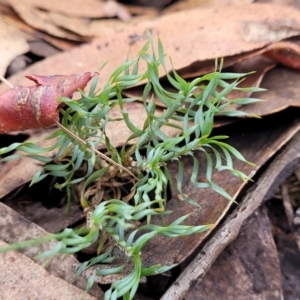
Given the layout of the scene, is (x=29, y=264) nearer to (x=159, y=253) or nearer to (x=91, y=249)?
(x=91, y=249)

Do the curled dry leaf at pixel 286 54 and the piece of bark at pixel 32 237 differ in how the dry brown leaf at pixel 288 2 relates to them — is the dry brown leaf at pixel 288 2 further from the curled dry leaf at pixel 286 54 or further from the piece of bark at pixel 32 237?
the piece of bark at pixel 32 237

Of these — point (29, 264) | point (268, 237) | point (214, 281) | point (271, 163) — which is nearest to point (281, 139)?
point (271, 163)

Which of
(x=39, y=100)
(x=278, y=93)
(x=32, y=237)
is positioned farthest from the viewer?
(x=278, y=93)

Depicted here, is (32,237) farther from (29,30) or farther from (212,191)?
(29,30)

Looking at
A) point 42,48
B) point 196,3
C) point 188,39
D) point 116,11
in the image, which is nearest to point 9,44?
point 42,48

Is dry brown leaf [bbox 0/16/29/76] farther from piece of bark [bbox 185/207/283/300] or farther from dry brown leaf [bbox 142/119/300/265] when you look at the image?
piece of bark [bbox 185/207/283/300]

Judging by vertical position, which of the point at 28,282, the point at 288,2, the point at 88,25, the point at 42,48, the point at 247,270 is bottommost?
the point at 28,282

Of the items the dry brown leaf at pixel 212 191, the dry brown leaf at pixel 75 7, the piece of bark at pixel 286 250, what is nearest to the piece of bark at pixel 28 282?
the dry brown leaf at pixel 212 191

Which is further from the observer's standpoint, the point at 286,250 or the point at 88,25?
the point at 88,25
